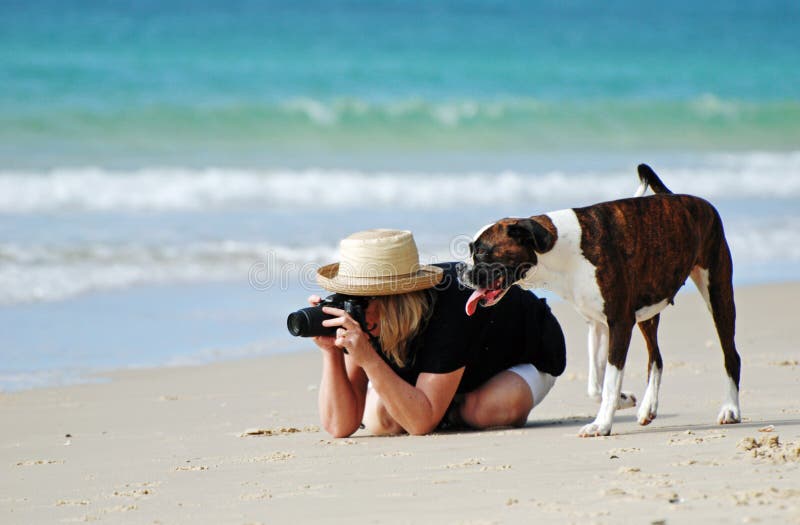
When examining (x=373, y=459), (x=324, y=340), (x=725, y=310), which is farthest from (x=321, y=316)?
(x=725, y=310)

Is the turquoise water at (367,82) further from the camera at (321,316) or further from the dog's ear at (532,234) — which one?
the dog's ear at (532,234)

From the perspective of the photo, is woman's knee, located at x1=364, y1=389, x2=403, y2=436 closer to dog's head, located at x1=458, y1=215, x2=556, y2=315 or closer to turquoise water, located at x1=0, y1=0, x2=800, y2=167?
dog's head, located at x1=458, y1=215, x2=556, y2=315

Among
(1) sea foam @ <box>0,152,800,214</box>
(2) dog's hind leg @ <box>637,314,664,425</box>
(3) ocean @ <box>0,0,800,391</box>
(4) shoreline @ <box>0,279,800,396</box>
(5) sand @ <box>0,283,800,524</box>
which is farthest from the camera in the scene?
(1) sea foam @ <box>0,152,800,214</box>

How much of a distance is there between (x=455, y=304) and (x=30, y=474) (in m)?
1.99

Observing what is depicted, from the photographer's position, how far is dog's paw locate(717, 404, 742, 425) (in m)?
5.01

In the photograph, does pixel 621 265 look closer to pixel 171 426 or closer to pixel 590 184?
pixel 171 426

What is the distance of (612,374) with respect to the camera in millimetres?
4652

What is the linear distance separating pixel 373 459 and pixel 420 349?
0.58 meters

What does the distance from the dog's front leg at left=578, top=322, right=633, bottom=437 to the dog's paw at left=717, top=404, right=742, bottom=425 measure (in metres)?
0.61

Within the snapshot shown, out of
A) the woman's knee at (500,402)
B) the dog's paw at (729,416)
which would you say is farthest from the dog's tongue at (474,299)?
the dog's paw at (729,416)

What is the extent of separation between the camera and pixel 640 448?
4.48 m

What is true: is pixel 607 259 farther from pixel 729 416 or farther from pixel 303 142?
pixel 303 142

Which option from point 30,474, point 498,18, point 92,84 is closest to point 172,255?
point 30,474

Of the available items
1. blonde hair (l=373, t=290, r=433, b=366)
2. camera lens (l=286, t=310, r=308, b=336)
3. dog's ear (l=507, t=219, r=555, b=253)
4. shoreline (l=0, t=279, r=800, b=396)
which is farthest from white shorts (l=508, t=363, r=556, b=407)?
shoreline (l=0, t=279, r=800, b=396)
